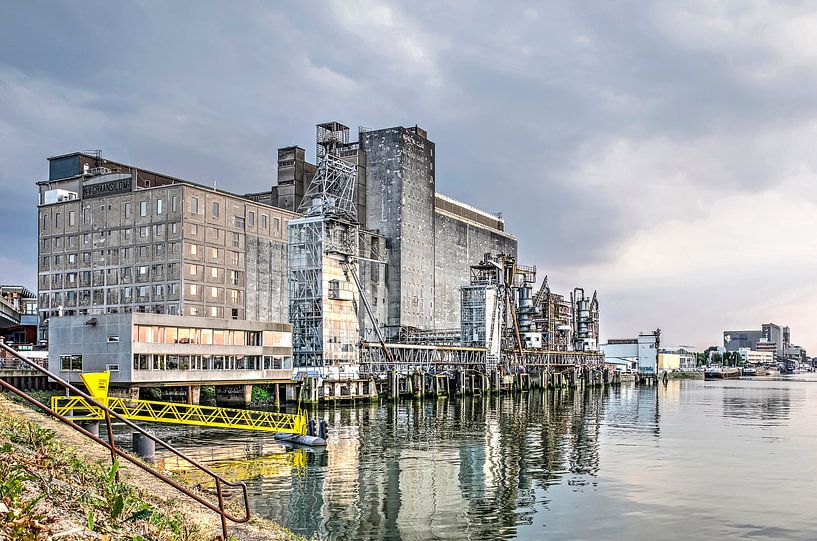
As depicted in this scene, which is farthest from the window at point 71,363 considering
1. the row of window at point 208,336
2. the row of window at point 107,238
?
the row of window at point 107,238

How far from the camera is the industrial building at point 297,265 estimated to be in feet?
361

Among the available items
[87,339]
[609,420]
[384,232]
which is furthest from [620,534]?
[384,232]

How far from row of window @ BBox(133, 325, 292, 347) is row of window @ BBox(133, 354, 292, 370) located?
1498 mm

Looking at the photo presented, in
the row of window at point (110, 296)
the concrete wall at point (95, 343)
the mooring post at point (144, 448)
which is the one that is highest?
the row of window at point (110, 296)

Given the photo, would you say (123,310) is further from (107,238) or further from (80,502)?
(80,502)

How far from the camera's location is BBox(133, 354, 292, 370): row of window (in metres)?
81.4

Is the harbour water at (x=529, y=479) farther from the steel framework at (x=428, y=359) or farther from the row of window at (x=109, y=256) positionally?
the row of window at (x=109, y=256)

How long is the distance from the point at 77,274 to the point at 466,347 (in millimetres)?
67206

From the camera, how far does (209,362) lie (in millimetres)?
89312

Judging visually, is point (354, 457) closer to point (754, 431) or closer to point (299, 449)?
point (299, 449)

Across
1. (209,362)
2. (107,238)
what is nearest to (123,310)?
(107,238)

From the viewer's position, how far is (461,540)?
1123 inches

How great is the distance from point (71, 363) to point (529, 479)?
5669 centimetres

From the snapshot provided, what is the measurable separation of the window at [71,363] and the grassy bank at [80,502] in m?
61.7
